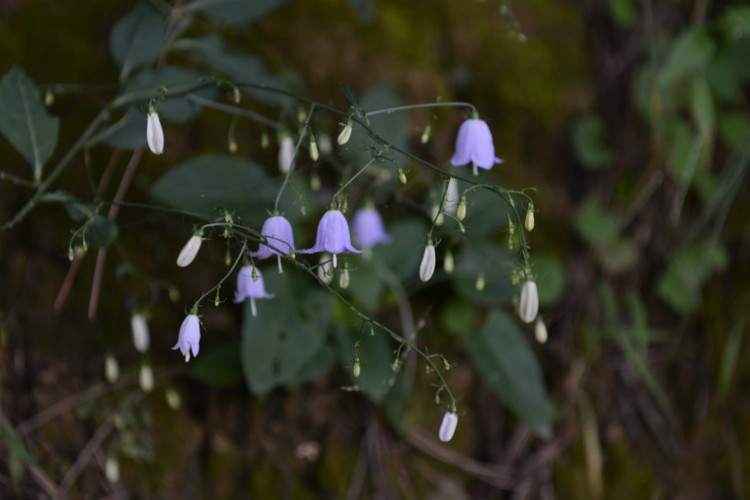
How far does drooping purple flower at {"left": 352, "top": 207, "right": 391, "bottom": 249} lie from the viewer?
1936 millimetres

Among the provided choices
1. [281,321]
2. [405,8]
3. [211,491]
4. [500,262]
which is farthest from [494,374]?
[405,8]

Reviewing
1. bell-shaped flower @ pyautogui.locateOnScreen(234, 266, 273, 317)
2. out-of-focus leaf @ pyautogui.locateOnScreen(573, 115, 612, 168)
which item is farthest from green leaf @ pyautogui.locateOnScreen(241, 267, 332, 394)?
out-of-focus leaf @ pyautogui.locateOnScreen(573, 115, 612, 168)

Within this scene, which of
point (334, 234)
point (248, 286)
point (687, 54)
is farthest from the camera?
point (687, 54)

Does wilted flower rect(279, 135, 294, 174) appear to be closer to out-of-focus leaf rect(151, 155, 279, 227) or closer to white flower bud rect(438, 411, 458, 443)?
out-of-focus leaf rect(151, 155, 279, 227)

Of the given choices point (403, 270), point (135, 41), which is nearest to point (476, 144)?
point (403, 270)

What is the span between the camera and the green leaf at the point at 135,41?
70.9 inches

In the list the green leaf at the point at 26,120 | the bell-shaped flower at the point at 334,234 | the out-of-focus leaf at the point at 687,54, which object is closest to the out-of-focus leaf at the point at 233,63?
the green leaf at the point at 26,120

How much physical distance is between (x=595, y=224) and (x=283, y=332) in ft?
4.14

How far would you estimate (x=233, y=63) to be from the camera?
1.92 meters

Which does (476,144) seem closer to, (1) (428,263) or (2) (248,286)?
(1) (428,263)

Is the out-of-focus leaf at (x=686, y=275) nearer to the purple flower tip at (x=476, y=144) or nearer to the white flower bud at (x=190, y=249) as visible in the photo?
the purple flower tip at (x=476, y=144)

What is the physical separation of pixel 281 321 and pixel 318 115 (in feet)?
2.01

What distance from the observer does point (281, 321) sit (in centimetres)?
183

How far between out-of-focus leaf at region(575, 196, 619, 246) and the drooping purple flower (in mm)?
831
